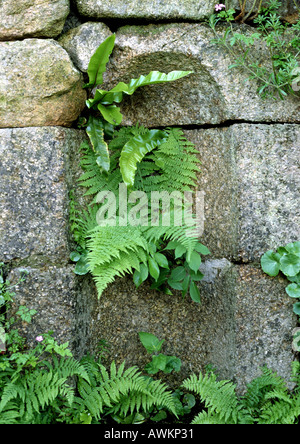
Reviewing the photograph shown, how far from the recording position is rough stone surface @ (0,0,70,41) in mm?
2611

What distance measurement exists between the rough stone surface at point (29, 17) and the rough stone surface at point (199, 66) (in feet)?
1.35

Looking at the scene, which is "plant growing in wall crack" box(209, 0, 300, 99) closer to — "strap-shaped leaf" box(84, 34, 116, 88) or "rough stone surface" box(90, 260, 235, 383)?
"strap-shaped leaf" box(84, 34, 116, 88)

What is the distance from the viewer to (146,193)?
2.91 m

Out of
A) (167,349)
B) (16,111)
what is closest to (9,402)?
(167,349)

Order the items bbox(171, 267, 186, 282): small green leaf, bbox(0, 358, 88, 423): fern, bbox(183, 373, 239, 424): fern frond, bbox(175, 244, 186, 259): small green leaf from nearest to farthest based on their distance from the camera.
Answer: bbox(0, 358, 88, 423): fern → bbox(183, 373, 239, 424): fern frond → bbox(175, 244, 186, 259): small green leaf → bbox(171, 267, 186, 282): small green leaf

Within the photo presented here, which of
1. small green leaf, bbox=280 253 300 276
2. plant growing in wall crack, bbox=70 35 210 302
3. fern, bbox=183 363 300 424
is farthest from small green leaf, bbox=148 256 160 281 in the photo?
small green leaf, bbox=280 253 300 276

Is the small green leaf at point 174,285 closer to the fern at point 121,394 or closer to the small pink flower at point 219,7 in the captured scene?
the fern at point 121,394

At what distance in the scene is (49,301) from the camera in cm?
258

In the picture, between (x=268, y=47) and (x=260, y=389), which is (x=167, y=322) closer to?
(x=260, y=389)

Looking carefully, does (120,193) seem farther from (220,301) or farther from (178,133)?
(220,301)

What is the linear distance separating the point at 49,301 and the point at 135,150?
1.08 meters

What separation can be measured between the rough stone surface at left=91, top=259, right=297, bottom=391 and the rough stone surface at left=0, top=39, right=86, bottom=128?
3.94ft

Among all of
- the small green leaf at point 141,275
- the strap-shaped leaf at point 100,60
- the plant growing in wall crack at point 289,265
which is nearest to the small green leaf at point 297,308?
the plant growing in wall crack at point 289,265

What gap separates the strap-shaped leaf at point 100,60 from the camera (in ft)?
8.41
